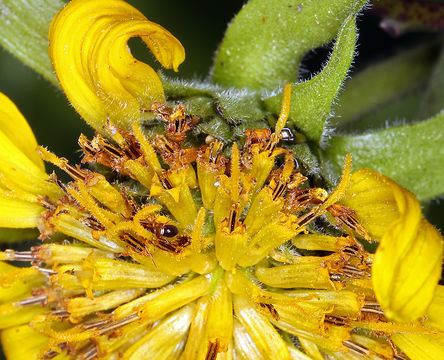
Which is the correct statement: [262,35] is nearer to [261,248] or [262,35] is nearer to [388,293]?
[261,248]

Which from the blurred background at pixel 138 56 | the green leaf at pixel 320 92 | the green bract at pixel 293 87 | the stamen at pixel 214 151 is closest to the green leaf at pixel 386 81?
the blurred background at pixel 138 56

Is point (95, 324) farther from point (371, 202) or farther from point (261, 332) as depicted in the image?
point (371, 202)

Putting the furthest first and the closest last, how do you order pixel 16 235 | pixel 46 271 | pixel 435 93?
pixel 435 93 < pixel 16 235 < pixel 46 271

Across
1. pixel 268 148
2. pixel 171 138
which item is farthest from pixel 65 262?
pixel 268 148

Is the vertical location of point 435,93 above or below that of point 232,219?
above

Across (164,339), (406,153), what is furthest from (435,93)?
(164,339)

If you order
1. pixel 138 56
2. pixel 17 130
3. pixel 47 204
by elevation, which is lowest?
pixel 47 204
